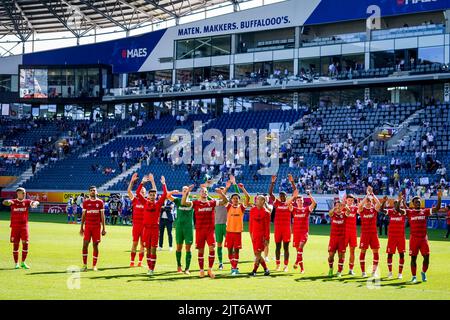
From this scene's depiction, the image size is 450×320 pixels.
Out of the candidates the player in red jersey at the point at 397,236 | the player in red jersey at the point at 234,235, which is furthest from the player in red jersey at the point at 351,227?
the player in red jersey at the point at 234,235

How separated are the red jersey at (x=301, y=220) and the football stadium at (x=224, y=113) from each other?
0.07 meters

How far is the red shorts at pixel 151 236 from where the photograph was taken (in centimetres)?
2117

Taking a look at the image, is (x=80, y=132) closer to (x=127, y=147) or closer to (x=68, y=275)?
(x=127, y=147)

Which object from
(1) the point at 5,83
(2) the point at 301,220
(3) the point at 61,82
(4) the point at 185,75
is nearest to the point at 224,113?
(4) the point at 185,75

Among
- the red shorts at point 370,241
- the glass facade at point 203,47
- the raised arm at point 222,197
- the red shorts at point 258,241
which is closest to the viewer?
the raised arm at point 222,197

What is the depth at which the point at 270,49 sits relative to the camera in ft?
219

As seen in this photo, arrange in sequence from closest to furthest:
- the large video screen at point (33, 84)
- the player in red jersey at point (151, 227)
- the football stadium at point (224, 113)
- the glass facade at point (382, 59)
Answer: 1. the player in red jersey at point (151, 227)
2. the football stadium at point (224, 113)
3. the glass facade at point (382, 59)
4. the large video screen at point (33, 84)

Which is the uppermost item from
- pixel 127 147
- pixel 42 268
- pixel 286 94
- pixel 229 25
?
pixel 229 25

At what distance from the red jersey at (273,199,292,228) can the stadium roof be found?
48.3 metres

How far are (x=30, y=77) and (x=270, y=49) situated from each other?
80.8 feet

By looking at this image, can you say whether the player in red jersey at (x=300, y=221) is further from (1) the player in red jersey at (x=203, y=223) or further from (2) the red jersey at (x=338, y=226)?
(1) the player in red jersey at (x=203, y=223)
